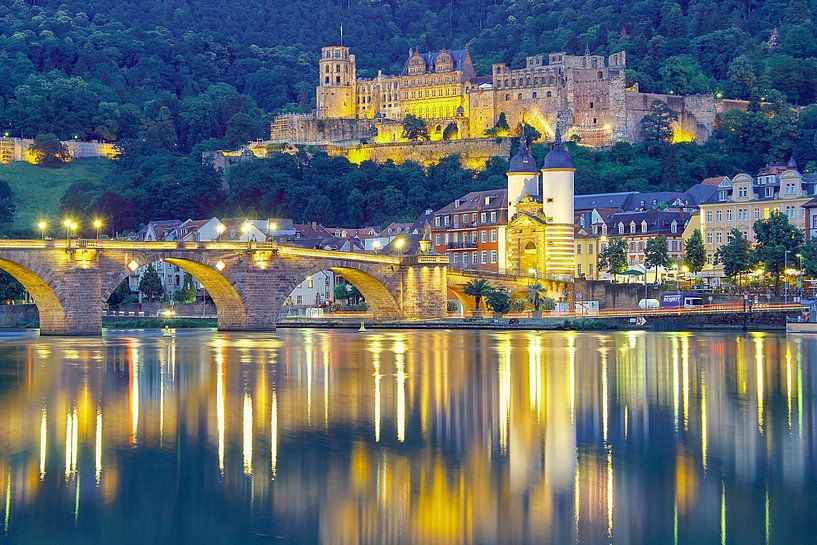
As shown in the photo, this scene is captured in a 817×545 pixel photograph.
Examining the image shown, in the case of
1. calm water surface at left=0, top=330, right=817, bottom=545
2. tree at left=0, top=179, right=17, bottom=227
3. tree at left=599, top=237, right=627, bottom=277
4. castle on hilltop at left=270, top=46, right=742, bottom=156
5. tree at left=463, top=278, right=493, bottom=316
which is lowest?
calm water surface at left=0, top=330, right=817, bottom=545

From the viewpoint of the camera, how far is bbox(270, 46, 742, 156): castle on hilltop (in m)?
127

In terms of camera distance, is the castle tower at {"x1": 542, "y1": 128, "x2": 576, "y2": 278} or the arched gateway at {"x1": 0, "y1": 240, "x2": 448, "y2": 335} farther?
the castle tower at {"x1": 542, "y1": 128, "x2": 576, "y2": 278}

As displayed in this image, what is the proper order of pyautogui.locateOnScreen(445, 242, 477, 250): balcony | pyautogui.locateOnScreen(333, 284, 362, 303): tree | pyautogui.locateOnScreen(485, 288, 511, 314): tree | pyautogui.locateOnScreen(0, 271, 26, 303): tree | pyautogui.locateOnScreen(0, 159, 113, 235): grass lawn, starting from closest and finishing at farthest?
pyautogui.locateOnScreen(485, 288, 511, 314): tree < pyautogui.locateOnScreen(445, 242, 477, 250): balcony < pyautogui.locateOnScreen(0, 271, 26, 303): tree < pyautogui.locateOnScreen(333, 284, 362, 303): tree < pyautogui.locateOnScreen(0, 159, 113, 235): grass lawn

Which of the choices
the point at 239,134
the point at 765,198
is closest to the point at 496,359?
the point at 765,198

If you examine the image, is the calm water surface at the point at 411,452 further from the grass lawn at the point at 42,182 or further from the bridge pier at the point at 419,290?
the grass lawn at the point at 42,182

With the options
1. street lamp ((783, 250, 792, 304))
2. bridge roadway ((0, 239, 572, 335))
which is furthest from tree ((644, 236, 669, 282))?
street lamp ((783, 250, 792, 304))

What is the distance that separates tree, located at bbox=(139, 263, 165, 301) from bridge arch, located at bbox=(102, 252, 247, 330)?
2674 centimetres

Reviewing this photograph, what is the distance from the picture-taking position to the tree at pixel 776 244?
2835 inches

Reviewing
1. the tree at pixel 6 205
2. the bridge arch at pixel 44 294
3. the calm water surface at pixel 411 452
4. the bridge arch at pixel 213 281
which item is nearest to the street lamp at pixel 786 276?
the bridge arch at pixel 213 281

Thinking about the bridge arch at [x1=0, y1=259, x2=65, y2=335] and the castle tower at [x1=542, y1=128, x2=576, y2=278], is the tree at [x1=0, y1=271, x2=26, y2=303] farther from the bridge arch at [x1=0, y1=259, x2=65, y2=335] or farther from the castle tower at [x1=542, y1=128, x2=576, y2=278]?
the castle tower at [x1=542, y1=128, x2=576, y2=278]

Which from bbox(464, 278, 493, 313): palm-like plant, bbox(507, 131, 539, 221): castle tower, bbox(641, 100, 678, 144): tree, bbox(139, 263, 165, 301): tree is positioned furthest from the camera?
bbox(641, 100, 678, 144): tree

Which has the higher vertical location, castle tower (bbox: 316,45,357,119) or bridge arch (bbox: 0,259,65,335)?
castle tower (bbox: 316,45,357,119)

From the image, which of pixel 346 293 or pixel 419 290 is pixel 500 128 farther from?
pixel 419 290

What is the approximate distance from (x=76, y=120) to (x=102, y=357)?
110545 millimetres
